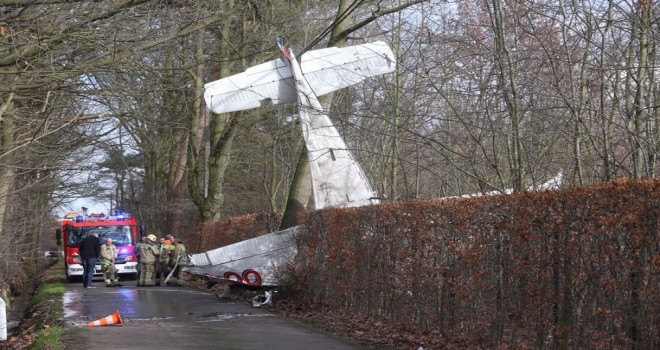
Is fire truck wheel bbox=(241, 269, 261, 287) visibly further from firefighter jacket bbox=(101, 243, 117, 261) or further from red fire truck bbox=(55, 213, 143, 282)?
red fire truck bbox=(55, 213, 143, 282)

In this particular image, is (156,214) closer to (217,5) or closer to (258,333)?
(217,5)

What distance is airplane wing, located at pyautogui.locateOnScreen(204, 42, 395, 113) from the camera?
682 inches

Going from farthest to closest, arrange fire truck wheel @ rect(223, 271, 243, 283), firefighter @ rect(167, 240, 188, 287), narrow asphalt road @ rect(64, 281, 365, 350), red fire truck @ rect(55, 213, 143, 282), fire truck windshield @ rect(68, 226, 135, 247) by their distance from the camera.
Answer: fire truck windshield @ rect(68, 226, 135, 247) → red fire truck @ rect(55, 213, 143, 282) → firefighter @ rect(167, 240, 188, 287) → fire truck wheel @ rect(223, 271, 243, 283) → narrow asphalt road @ rect(64, 281, 365, 350)

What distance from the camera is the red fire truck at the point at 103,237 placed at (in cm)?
3362

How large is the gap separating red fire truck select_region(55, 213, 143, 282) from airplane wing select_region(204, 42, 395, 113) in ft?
56.8

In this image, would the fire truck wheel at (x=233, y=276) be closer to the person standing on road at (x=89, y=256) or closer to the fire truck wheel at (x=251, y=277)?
the fire truck wheel at (x=251, y=277)

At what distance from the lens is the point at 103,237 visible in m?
34.1

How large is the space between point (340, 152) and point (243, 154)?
79.1 ft

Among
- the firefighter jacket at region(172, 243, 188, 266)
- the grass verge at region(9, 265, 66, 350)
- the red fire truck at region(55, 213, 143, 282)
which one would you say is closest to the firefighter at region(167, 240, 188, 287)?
the firefighter jacket at region(172, 243, 188, 266)

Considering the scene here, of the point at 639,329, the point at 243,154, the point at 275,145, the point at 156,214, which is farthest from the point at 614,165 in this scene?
the point at 156,214

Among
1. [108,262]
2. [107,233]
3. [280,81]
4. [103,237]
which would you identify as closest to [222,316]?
[280,81]

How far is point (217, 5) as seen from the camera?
17297 mm

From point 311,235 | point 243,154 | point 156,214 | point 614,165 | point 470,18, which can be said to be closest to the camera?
point 614,165

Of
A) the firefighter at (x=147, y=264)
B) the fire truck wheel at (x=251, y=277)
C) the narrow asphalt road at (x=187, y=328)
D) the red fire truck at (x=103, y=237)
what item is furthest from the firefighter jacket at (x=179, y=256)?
the fire truck wheel at (x=251, y=277)
